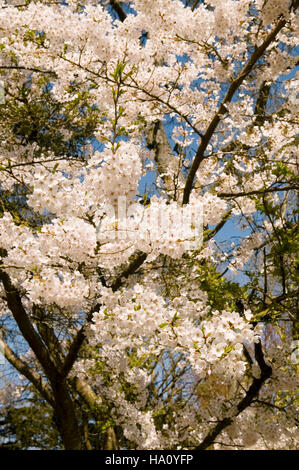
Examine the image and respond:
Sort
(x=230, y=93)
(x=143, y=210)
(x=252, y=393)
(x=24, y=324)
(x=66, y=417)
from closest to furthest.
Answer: (x=143, y=210)
(x=230, y=93)
(x=252, y=393)
(x=24, y=324)
(x=66, y=417)

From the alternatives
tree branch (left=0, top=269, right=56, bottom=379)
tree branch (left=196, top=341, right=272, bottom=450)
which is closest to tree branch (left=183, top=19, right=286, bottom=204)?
tree branch (left=196, top=341, right=272, bottom=450)

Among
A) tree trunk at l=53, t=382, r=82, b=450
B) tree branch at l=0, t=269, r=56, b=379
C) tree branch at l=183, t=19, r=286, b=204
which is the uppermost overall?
tree branch at l=183, t=19, r=286, b=204

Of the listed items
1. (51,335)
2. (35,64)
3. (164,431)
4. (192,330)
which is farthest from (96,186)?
(164,431)

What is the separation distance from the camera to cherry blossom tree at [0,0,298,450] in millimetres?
2391

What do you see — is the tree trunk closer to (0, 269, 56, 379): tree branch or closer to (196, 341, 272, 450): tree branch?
(0, 269, 56, 379): tree branch

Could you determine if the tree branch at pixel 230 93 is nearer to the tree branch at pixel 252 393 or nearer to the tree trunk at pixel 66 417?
the tree branch at pixel 252 393

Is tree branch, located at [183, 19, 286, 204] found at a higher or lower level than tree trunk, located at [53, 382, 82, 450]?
higher

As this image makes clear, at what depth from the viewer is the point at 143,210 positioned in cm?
234

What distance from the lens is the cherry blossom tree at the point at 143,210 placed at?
2.39 m

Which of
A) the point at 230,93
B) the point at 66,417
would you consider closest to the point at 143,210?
the point at 230,93

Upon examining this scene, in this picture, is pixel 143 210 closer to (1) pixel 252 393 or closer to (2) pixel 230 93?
(2) pixel 230 93

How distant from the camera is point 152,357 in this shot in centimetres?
477

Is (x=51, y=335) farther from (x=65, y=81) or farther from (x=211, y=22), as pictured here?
(x=211, y=22)

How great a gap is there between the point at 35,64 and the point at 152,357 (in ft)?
11.6
